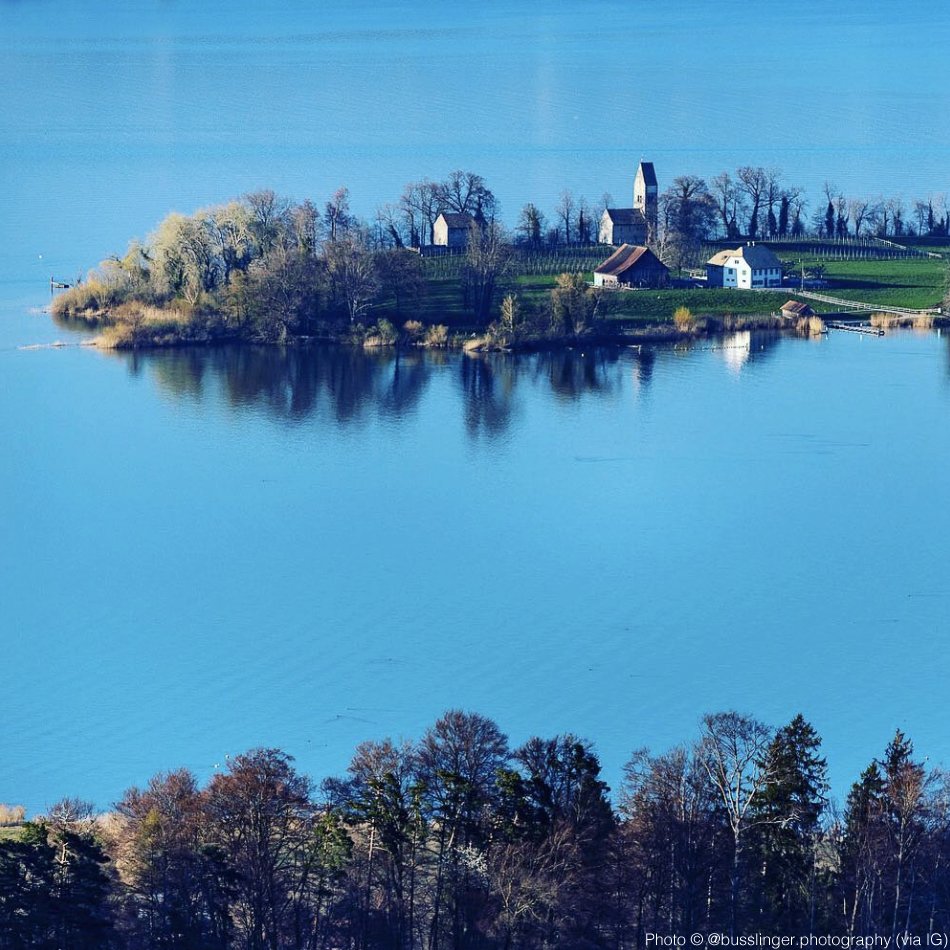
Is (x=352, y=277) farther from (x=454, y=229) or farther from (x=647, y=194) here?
(x=647, y=194)

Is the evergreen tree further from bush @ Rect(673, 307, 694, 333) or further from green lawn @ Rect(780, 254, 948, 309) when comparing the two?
green lawn @ Rect(780, 254, 948, 309)

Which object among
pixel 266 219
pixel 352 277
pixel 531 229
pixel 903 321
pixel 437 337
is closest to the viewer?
pixel 437 337

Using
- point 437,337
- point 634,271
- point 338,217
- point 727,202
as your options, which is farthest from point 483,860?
point 727,202

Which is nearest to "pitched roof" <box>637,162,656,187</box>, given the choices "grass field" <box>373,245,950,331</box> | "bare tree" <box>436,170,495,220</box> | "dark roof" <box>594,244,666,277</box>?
"bare tree" <box>436,170,495,220</box>

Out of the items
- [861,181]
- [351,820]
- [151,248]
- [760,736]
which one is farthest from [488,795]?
[861,181]

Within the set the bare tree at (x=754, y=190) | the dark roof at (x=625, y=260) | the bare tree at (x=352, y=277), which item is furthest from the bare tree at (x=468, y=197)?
the bare tree at (x=352, y=277)

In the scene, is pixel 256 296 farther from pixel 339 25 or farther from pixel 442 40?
pixel 339 25

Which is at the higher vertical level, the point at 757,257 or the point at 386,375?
the point at 757,257

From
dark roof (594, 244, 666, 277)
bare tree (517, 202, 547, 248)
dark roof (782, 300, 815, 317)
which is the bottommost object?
dark roof (782, 300, 815, 317)
